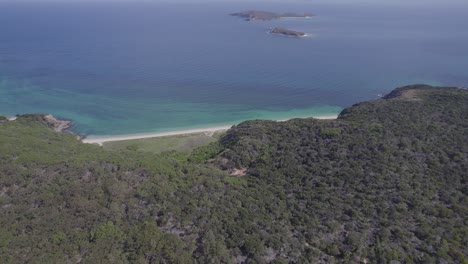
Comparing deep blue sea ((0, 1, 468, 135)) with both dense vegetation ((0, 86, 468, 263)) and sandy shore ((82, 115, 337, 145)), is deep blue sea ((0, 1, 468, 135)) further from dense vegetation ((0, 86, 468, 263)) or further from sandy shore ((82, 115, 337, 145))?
dense vegetation ((0, 86, 468, 263))

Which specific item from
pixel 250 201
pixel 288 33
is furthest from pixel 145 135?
pixel 288 33

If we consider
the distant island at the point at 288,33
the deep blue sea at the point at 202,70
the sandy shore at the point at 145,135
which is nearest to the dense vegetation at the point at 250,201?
the sandy shore at the point at 145,135

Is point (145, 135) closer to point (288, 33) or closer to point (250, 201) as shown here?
point (250, 201)

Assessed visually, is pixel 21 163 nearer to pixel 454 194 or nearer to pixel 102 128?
pixel 102 128

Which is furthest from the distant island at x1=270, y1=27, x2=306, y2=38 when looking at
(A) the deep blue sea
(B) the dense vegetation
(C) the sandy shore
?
(B) the dense vegetation

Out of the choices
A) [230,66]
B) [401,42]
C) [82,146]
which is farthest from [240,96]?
[401,42]

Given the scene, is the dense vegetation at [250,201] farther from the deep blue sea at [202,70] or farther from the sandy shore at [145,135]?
the deep blue sea at [202,70]
